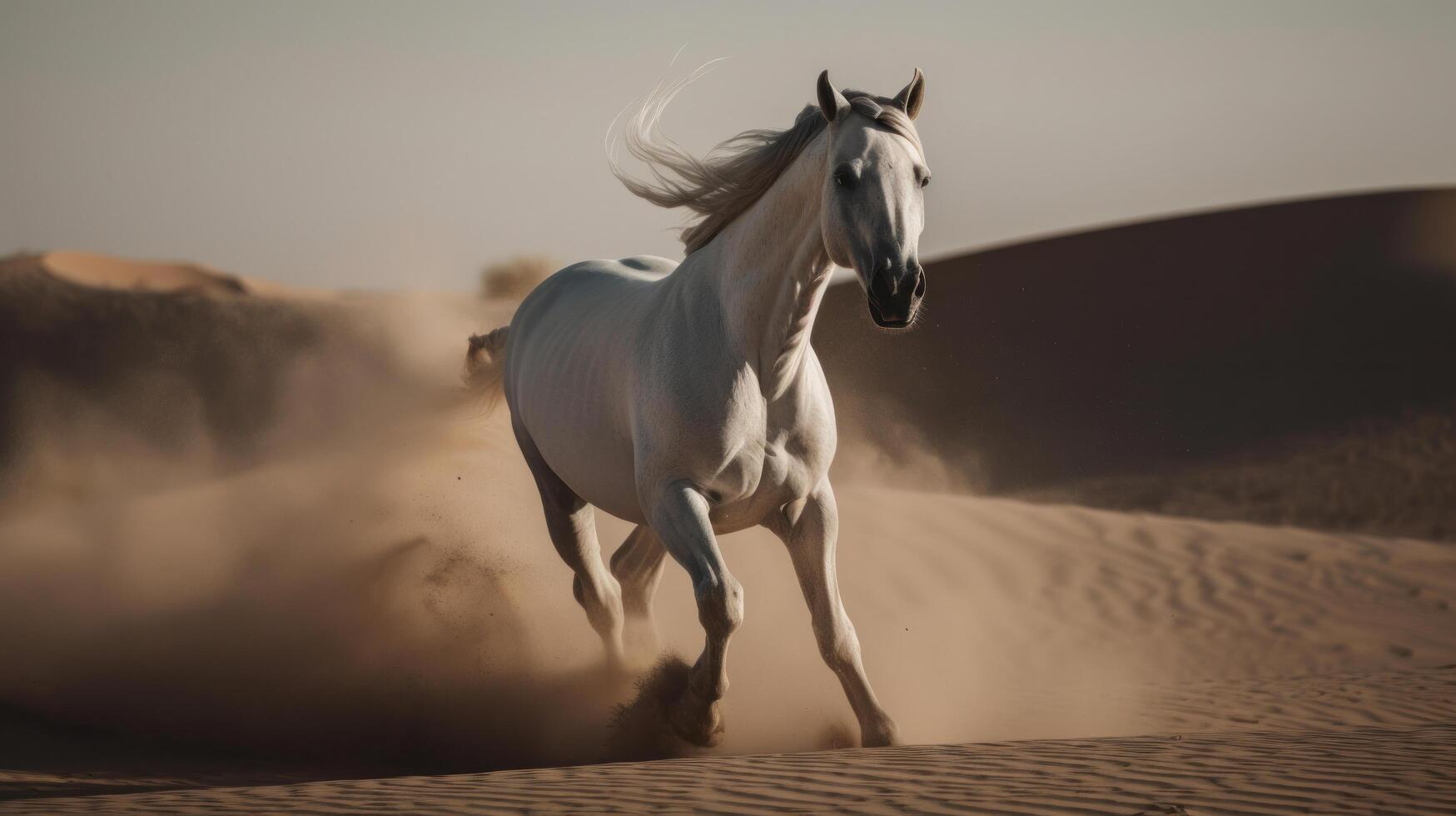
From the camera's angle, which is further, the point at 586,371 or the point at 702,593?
the point at 586,371

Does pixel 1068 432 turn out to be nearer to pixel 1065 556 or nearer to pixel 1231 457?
pixel 1231 457

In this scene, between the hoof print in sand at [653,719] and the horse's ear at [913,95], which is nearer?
the horse's ear at [913,95]

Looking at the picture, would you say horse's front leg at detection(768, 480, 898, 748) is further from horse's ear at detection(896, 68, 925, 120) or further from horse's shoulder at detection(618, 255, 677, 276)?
horse's shoulder at detection(618, 255, 677, 276)

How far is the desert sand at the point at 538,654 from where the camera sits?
176 inches

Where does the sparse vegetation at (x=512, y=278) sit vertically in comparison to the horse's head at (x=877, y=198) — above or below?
above

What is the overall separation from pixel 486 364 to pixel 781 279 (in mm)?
3792

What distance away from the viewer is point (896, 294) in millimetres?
4293

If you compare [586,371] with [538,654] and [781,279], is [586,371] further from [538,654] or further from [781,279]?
[538,654]

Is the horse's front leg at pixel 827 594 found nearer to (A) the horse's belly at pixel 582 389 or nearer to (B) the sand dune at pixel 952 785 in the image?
(B) the sand dune at pixel 952 785

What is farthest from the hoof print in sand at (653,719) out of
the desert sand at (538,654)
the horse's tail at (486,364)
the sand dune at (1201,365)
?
A: the sand dune at (1201,365)

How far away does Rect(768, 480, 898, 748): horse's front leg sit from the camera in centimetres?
529

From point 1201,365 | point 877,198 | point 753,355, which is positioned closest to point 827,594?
point 753,355

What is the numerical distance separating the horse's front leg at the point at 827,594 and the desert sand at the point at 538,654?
0.94 feet

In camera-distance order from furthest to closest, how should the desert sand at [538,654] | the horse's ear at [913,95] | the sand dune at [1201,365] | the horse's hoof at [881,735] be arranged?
the sand dune at [1201,365] < the horse's hoof at [881,735] < the horse's ear at [913,95] < the desert sand at [538,654]
